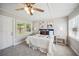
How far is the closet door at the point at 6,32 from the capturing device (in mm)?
1664

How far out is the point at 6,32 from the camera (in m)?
1.77

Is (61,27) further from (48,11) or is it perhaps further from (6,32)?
(6,32)

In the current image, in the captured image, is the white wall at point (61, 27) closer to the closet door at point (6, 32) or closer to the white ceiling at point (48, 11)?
the white ceiling at point (48, 11)

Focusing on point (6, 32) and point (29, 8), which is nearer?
point (29, 8)

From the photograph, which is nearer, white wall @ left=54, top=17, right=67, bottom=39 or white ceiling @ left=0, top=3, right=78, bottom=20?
white ceiling @ left=0, top=3, right=78, bottom=20

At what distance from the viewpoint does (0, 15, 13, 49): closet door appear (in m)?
1.66

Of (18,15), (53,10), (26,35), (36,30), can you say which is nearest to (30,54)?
(26,35)

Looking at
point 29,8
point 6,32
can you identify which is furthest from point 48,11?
point 6,32

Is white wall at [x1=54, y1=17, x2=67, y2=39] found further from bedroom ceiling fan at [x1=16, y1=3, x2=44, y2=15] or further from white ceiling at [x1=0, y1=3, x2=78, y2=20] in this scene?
bedroom ceiling fan at [x1=16, y1=3, x2=44, y2=15]

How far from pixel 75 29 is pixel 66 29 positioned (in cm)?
23

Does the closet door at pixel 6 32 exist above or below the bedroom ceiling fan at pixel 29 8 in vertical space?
below

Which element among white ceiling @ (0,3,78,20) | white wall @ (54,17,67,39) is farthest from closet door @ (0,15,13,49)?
white wall @ (54,17,67,39)

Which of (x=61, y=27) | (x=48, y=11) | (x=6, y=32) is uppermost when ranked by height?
(x=48, y=11)

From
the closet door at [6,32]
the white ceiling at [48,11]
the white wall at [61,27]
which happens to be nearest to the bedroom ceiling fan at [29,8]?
the white ceiling at [48,11]
